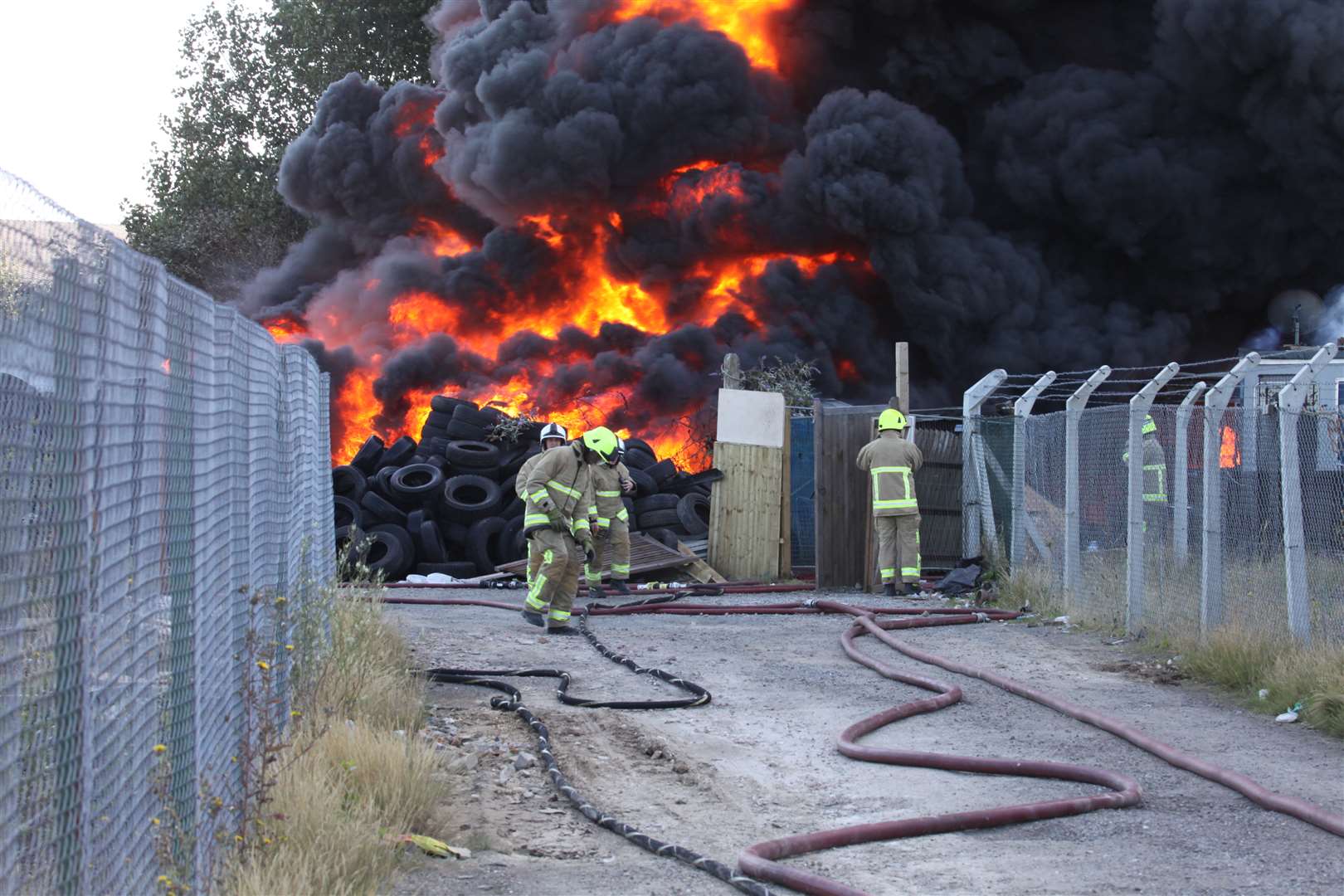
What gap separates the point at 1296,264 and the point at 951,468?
20.2 meters

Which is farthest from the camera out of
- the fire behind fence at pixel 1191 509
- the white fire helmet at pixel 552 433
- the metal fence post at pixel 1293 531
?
the white fire helmet at pixel 552 433

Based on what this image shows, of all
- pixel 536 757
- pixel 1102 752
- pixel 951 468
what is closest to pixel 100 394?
pixel 536 757

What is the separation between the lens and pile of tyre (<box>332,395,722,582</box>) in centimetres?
1717

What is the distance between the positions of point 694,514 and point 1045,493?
562 cm

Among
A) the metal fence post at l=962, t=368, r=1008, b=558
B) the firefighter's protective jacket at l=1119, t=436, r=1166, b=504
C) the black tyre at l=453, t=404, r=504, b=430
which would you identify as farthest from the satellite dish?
the black tyre at l=453, t=404, r=504, b=430

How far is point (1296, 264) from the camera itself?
32.4m

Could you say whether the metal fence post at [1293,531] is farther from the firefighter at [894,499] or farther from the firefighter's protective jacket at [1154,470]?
the firefighter at [894,499]

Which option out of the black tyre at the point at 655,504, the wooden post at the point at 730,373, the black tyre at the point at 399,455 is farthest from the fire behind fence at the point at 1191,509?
the black tyre at the point at 399,455

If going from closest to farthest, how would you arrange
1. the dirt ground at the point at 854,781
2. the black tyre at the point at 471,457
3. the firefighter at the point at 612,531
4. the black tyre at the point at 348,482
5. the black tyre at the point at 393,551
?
the dirt ground at the point at 854,781
the firefighter at the point at 612,531
the black tyre at the point at 393,551
the black tyre at the point at 348,482
the black tyre at the point at 471,457

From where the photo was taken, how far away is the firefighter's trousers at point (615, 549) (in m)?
15.2

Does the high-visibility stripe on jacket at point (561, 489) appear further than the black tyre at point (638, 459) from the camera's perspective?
No

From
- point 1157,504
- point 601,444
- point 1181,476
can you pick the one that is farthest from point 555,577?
point 1181,476

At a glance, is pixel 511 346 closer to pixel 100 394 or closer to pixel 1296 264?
pixel 1296 264

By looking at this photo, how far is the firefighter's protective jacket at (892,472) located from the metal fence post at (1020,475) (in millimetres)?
1009
